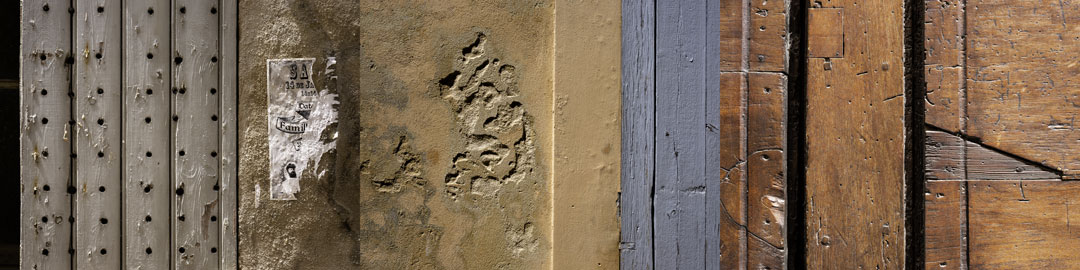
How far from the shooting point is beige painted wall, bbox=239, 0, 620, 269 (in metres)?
1.52

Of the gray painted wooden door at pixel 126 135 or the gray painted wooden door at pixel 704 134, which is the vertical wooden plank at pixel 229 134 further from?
the gray painted wooden door at pixel 704 134

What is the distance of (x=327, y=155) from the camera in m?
1.61

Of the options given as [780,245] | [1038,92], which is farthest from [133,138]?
[1038,92]

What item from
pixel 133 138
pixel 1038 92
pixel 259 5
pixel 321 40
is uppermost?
pixel 259 5

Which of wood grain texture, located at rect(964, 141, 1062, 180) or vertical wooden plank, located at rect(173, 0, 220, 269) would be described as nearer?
wood grain texture, located at rect(964, 141, 1062, 180)

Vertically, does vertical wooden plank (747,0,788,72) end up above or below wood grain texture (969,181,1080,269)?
above

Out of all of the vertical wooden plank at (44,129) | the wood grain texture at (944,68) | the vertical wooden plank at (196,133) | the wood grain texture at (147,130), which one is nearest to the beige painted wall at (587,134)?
the wood grain texture at (944,68)

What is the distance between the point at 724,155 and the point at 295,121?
1.53 meters

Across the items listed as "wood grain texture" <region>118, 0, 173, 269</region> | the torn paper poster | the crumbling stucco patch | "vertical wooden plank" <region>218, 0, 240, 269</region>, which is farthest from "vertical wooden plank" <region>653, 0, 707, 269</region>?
"wood grain texture" <region>118, 0, 173, 269</region>

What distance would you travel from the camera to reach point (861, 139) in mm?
1461

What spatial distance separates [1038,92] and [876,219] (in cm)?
67

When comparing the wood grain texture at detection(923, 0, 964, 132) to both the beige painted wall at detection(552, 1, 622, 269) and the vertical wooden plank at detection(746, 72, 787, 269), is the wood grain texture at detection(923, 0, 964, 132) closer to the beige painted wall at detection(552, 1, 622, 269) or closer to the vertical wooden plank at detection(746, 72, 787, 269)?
the vertical wooden plank at detection(746, 72, 787, 269)

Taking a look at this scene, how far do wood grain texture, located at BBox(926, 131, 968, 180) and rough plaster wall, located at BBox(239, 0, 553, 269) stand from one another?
126cm

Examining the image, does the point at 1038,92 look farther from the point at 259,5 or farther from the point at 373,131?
the point at 259,5
